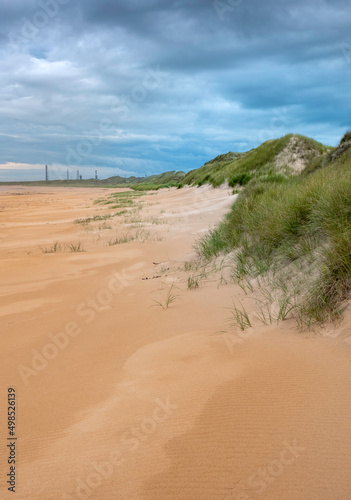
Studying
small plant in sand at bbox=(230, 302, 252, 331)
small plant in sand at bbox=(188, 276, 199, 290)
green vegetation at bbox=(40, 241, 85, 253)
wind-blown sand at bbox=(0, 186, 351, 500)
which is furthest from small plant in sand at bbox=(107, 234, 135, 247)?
small plant in sand at bbox=(230, 302, 252, 331)

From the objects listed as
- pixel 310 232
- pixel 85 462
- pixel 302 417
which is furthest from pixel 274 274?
pixel 85 462

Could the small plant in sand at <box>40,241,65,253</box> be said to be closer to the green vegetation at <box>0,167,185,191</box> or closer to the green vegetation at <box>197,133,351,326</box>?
the green vegetation at <box>197,133,351,326</box>

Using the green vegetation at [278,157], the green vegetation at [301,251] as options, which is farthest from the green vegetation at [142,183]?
the green vegetation at [301,251]

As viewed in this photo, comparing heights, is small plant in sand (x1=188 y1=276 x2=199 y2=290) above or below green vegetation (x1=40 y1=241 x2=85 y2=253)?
below

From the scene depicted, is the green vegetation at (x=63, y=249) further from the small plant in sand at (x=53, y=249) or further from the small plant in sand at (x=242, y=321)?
the small plant in sand at (x=242, y=321)

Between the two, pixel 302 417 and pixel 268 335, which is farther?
pixel 268 335

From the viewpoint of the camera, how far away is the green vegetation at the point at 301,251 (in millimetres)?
2609

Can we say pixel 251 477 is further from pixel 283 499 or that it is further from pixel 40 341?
pixel 40 341

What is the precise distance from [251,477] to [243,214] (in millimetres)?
4538

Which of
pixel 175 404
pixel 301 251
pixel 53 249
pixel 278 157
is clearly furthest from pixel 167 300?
pixel 278 157

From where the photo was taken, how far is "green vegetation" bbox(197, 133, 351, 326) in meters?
2.61

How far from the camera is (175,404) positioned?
184 centimetres

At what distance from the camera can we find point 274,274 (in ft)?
11.3

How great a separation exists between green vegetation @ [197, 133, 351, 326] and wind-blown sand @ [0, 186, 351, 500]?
0.78ft
